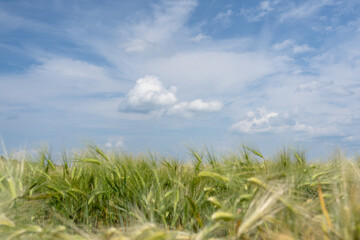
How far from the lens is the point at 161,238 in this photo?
129cm

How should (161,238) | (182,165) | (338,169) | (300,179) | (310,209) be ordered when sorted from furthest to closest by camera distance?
(182,165) < (338,169) < (300,179) < (310,209) < (161,238)

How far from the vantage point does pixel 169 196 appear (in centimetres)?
243

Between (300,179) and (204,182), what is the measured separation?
760 mm

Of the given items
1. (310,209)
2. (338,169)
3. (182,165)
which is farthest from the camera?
(182,165)

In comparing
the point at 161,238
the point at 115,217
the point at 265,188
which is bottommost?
the point at 115,217

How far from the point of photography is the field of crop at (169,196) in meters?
1.40

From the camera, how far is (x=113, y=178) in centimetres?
269

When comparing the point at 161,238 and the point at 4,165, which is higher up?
the point at 4,165

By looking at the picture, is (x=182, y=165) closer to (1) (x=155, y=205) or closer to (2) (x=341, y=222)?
(1) (x=155, y=205)

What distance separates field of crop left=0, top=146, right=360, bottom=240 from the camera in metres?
1.40

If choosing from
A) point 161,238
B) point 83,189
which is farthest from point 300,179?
point 83,189

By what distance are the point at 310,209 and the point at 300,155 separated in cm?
200

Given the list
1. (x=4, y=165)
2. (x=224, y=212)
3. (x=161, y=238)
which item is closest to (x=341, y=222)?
(x=224, y=212)

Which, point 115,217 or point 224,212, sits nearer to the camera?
point 224,212
